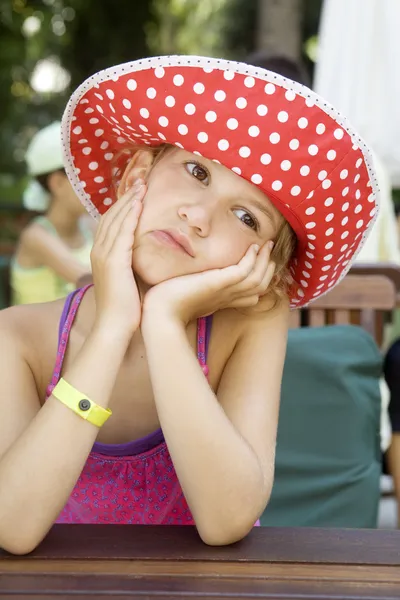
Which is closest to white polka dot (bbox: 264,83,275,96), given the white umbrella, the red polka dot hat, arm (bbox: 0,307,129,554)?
the red polka dot hat

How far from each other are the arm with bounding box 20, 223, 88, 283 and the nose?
10.1 ft

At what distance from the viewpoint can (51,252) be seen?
4.78 meters

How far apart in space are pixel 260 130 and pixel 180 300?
331mm

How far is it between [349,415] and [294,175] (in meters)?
1.33

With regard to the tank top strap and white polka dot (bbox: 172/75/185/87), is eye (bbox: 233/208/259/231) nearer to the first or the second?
white polka dot (bbox: 172/75/185/87)

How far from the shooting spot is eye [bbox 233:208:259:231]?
1.60 metres

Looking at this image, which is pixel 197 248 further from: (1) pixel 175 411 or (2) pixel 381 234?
(2) pixel 381 234

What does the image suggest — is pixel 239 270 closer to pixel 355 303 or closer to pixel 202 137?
pixel 202 137

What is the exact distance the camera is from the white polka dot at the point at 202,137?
1.48 m

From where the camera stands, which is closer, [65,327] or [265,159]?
[265,159]

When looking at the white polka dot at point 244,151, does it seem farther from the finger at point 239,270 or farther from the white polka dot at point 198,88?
the finger at point 239,270

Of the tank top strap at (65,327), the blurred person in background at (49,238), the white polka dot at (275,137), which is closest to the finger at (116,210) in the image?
the tank top strap at (65,327)

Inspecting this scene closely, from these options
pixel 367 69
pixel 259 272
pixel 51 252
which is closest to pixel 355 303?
pixel 259 272

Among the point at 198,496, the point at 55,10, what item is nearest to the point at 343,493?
the point at 198,496
